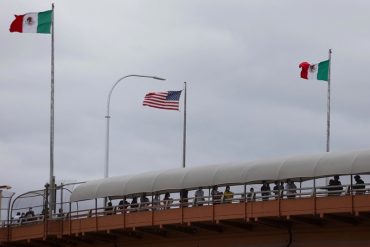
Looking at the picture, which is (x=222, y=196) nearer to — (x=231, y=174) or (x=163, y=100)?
(x=231, y=174)

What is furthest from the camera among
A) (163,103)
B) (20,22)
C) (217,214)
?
(163,103)

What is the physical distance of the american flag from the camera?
259ft

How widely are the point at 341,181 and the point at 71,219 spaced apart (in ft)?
58.9

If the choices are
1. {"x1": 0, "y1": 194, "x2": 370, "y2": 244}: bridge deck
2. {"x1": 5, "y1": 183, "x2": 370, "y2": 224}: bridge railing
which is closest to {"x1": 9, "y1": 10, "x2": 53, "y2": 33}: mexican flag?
{"x1": 5, "y1": 183, "x2": 370, "y2": 224}: bridge railing

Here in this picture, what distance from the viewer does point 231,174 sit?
60.1 meters

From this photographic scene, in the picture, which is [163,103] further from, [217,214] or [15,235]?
[217,214]

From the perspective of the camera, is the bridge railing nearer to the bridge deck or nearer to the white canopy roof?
the bridge deck

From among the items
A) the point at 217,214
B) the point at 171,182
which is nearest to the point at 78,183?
the point at 171,182

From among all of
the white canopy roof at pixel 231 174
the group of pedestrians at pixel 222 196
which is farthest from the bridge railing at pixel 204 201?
the white canopy roof at pixel 231 174

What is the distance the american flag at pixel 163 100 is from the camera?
259 feet

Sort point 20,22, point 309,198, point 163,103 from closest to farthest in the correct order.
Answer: point 309,198 < point 20,22 < point 163,103

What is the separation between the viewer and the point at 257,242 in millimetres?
57250

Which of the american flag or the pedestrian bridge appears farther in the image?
the american flag

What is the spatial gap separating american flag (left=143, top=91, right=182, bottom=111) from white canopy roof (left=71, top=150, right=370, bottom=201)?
10.6m
